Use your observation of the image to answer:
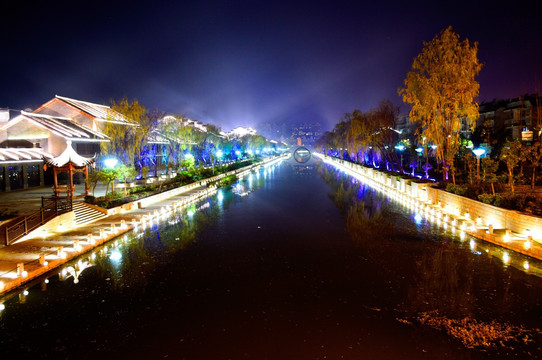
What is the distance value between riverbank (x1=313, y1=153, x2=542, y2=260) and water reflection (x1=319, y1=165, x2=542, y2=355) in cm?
60

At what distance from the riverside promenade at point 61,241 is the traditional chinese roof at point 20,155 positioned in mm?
3547

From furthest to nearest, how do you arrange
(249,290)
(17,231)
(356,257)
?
(17,231)
(356,257)
(249,290)

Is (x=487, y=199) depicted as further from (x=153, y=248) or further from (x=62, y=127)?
(x=62, y=127)

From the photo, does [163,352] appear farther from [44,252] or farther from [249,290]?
[44,252]

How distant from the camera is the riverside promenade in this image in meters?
9.84

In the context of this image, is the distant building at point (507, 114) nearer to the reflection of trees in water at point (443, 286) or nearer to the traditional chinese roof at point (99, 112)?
the reflection of trees in water at point (443, 286)

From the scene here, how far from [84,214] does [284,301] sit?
41.4 feet

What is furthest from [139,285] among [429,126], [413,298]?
[429,126]

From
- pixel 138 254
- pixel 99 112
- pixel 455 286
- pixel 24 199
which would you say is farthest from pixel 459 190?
pixel 99 112

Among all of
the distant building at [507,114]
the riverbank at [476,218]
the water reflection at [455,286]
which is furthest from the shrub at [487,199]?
the distant building at [507,114]

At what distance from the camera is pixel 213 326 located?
285 inches

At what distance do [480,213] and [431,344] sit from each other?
11.2m

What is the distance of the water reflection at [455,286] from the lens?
6.94 meters

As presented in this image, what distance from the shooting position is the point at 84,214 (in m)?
16.8
